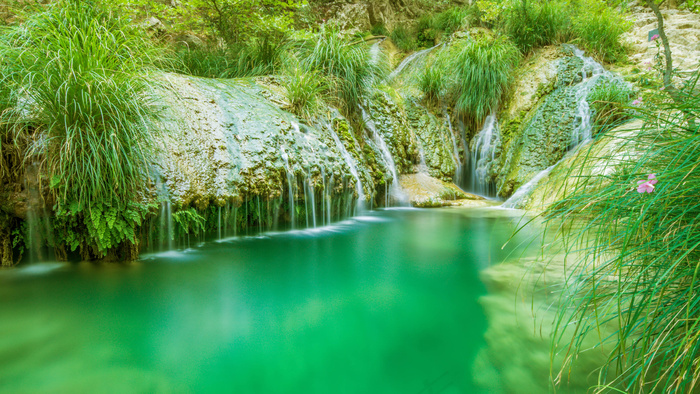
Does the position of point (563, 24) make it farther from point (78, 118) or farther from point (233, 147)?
point (78, 118)

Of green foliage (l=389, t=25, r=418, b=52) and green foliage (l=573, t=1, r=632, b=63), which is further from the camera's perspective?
green foliage (l=389, t=25, r=418, b=52)

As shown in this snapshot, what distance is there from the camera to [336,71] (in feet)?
18.5

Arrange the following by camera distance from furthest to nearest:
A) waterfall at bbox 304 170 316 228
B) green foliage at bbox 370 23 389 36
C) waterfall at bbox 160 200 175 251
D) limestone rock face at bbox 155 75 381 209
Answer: green foliage at bbox 370 23 389 36 < waterfall at bbox 304 170 316 228 < limestone rock face at bbox 155 75 381 209 < waterfall at bbox 160 200 175 251

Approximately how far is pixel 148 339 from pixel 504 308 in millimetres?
2137

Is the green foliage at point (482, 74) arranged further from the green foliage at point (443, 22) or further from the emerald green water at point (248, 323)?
the emerald green water at point (248, 323)

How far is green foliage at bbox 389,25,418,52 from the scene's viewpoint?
36.4 feet

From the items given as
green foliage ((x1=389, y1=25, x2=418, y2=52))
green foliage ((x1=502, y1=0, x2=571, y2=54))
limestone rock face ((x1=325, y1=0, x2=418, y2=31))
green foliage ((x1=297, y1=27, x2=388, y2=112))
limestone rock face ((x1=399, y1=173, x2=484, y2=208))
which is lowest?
limestone rock face ((x1=399, y1=173, x2=484, y2=208))

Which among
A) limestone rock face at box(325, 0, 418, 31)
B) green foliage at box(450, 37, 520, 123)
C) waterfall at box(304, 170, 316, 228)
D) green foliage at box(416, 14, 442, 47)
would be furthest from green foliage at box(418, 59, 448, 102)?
limestone rock face at box(325, 0, 418, 31)

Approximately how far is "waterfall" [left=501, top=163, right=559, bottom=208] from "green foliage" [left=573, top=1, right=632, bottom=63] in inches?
141

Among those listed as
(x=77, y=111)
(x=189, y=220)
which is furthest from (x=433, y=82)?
(x=77, y=111)

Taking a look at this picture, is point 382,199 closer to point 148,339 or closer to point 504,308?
point 504,308

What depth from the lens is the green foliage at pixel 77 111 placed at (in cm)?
229

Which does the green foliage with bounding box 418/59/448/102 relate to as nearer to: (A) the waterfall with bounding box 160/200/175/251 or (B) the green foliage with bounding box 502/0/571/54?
(B) the green foliage with bounding box 502/0/571/54

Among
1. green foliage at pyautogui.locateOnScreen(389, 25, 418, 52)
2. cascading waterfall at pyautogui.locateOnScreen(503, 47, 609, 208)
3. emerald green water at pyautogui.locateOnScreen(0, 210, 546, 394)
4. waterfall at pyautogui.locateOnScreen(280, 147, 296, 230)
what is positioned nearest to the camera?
emerald green water at pyautogui.locateOnScreen(0, 210, 546, 394)
